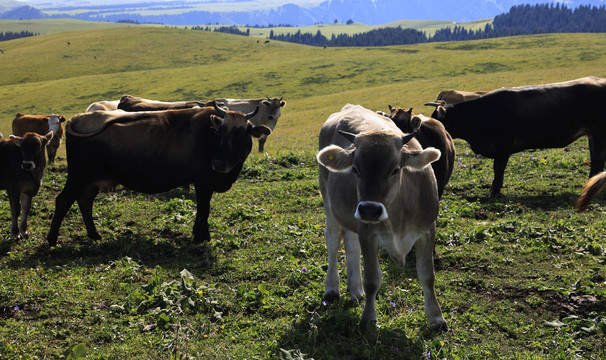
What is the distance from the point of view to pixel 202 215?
10.7 metres

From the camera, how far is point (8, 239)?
10.5 metres

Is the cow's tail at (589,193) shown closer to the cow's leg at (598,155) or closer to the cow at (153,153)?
the cow at (153,153)

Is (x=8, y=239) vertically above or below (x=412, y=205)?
below

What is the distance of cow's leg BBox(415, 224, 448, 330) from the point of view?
262 inches

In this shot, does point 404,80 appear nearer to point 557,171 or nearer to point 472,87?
point 472,87

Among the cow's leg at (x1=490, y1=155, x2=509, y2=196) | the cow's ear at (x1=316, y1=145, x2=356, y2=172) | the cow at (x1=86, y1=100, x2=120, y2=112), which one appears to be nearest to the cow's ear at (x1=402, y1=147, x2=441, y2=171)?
the cow's ear at (x1=316, y1=145, x2=356, y2=172)

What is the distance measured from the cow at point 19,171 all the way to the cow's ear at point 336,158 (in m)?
7.42

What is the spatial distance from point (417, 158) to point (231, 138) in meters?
5.63

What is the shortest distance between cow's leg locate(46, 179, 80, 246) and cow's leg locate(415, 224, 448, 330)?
7445 mm

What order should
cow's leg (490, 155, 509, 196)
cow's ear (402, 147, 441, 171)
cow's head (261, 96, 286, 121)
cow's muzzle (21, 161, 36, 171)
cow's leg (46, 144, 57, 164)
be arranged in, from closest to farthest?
cow's ear (402, 147, 441, 171) → cow's muzzle (21, 161, 36, 171) → cow's leg (490, 155, 509, 196) → cow's leg (46, 144, 57, 164) → cow's head (261, 96, 286, 121)

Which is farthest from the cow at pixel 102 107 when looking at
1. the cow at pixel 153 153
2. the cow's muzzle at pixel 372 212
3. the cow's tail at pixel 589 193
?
the cow's tail at pixel 589 193

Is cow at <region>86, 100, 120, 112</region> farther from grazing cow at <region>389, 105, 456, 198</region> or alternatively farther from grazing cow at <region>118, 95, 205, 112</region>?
grazing cow at <region>389, 105, 456, 198</region>

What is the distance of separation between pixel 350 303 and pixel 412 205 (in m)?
1.91

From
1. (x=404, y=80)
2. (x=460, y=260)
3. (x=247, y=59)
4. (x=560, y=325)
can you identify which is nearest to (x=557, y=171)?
(x=460, y=260)
